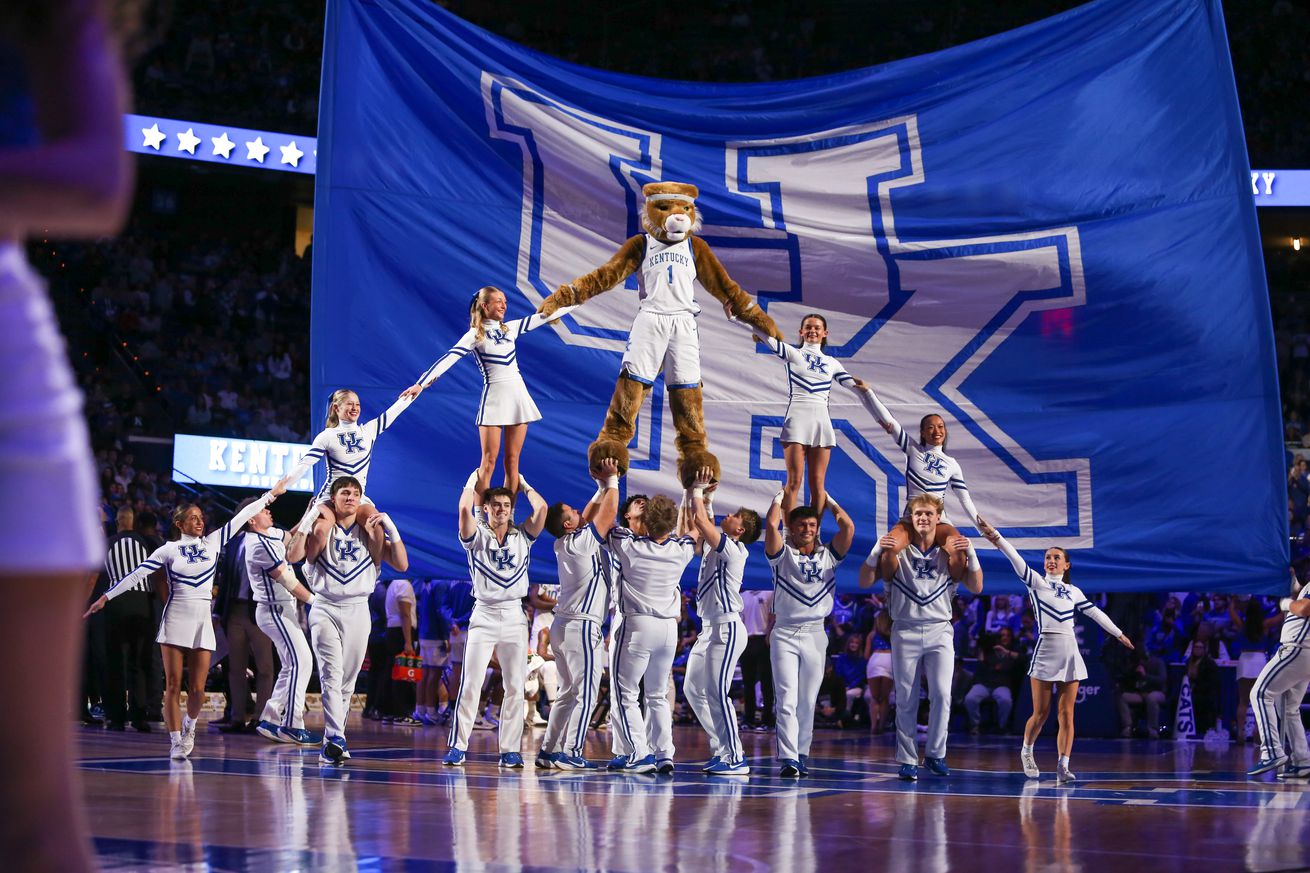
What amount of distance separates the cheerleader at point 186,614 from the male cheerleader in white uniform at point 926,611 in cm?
496

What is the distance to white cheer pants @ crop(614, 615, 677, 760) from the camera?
34.0 feet

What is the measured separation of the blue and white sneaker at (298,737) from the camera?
39.2 ft

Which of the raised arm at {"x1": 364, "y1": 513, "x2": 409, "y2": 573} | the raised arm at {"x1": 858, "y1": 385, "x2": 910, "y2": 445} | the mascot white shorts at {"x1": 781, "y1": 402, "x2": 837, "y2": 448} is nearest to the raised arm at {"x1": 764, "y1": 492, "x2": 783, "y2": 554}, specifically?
the mascot white shorts at {"x1": 781, "y1": 402, "x2": 837, "y2": 448}

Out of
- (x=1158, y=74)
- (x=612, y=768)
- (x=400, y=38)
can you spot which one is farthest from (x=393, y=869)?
(x=1158, y=74)

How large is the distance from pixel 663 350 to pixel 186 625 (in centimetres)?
395

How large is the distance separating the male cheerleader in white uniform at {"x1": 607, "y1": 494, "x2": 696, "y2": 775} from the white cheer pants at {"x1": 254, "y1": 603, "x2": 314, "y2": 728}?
309 cm

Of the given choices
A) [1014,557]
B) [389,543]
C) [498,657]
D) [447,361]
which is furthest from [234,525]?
[1014,557]

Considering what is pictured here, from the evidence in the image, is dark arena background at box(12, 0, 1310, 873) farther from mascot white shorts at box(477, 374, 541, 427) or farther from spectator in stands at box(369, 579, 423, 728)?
spectator in stands at box(369, 579, 423, 728)

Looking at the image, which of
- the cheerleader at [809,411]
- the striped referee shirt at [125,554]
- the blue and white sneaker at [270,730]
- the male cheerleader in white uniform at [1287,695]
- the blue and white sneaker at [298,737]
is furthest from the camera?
the striped referee shirt at [125,554]

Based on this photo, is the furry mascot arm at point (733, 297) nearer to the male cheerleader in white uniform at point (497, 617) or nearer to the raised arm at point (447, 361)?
the raised arm at point (447, 361)

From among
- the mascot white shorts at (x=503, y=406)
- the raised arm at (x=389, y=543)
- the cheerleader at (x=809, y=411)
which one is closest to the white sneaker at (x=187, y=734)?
the raised arm at (x=389, y=543)

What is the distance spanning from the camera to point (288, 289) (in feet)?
93.1

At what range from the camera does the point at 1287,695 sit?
11953 millimetres

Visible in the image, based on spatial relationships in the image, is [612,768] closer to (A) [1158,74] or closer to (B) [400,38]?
(B) [400,38]
